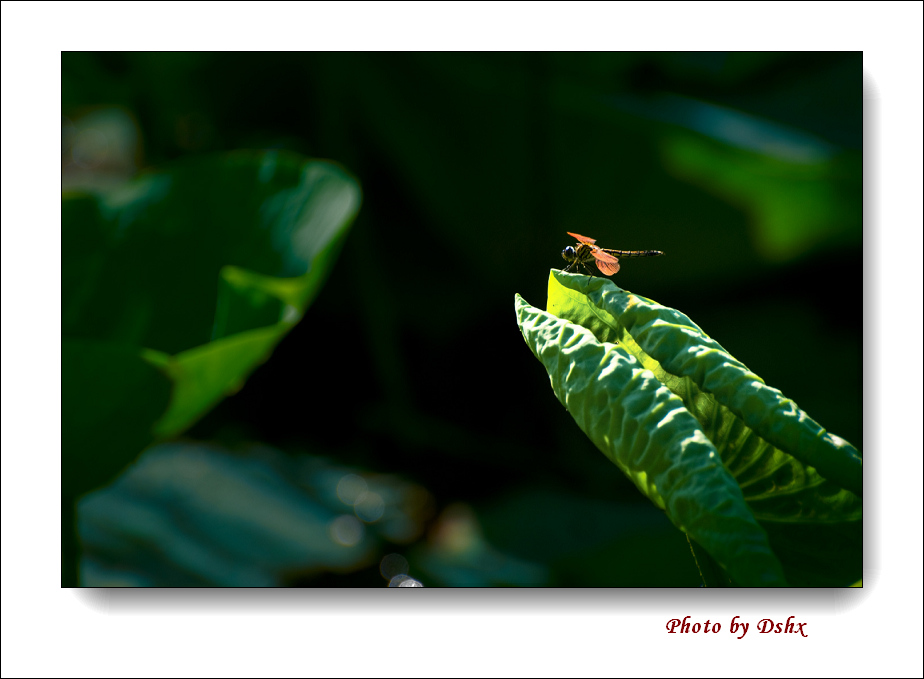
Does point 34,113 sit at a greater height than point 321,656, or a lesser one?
greater

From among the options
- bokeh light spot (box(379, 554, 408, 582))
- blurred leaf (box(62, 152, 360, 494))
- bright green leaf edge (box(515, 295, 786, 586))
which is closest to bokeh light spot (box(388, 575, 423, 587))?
bokeh light spot (box(379, 554, 408, 582))

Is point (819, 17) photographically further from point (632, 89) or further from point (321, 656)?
point (321, 656)

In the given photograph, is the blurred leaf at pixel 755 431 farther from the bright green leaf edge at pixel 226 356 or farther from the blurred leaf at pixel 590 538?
the blurred leaf at pixel 590 538

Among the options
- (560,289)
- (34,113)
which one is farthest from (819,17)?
(34,113)

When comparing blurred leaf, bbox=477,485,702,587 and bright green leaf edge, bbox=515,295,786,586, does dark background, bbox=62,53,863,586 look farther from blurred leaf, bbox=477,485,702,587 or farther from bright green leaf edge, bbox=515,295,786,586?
bright green leaf edge, bbox=515,295,786,586

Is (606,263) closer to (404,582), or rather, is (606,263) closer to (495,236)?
(495,236)

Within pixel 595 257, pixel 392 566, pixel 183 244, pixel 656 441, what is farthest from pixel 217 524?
pixel 656 441

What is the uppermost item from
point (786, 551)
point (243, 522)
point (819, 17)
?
point (819, 17)
